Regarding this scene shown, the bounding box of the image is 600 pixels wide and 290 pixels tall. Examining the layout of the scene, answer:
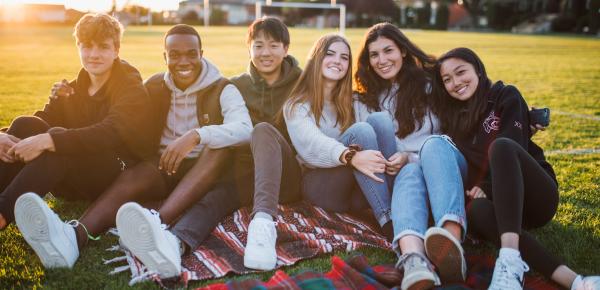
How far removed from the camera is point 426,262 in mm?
2617

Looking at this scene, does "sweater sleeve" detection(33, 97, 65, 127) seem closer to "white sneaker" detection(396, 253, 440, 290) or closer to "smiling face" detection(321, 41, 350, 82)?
"smiling face" detection(321, 41, 350, 82)

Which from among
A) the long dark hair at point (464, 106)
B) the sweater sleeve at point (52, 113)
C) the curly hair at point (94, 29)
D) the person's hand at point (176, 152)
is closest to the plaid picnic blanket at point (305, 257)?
the person's hand at point (176, 152)

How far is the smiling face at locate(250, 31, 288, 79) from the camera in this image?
13.1 ft

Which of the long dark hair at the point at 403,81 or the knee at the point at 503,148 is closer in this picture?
the knee at the point at 503,148

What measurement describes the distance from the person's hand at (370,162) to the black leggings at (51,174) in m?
1.57

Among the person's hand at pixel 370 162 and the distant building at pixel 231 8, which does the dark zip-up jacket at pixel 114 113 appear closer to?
the person's hand at pixel 370 162

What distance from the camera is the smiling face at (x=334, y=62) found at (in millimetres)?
3773

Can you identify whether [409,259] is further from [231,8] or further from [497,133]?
[231,8]

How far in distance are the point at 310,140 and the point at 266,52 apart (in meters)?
0.88

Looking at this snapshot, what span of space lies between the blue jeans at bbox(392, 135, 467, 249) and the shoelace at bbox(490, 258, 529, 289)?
299mm

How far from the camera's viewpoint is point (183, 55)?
368cm

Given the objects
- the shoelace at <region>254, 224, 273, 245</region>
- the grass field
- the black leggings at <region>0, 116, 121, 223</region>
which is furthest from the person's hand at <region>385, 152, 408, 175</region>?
the black leggings at <region>0, 116, 121, 223</region>

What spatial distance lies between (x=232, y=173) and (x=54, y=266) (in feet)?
4.13

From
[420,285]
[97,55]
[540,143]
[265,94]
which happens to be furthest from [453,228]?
[540,143]
